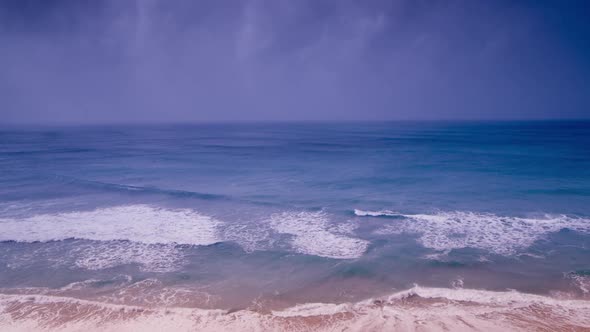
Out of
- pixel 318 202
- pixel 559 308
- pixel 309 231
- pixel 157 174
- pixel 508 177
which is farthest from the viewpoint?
pixel 157 174

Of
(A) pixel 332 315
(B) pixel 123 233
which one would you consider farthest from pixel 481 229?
(B) pixel 123 233

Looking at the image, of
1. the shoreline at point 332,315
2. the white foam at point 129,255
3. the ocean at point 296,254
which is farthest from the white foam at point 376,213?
the white foam at point 129,255

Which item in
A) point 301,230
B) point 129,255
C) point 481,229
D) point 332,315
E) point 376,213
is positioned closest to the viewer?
point 332,315

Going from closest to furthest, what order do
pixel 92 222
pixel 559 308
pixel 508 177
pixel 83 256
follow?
pixel 559 308 → pixel 83 256 → pixel 92 222 → pixel 508 177

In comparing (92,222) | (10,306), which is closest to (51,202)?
(92,222)

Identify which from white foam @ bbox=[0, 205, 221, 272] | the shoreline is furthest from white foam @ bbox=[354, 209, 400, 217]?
white foam @ bbox=[0, 205, 221, 272]

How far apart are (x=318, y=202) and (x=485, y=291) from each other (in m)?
11.5

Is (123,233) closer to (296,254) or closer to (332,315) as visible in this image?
(296,254)

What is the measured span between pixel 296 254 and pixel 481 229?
31.6 feet

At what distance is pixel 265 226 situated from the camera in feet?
→ 54.3

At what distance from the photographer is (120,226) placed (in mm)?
16562

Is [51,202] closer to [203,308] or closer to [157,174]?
[157,174]

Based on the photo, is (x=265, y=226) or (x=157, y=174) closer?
(x=265, y=226)

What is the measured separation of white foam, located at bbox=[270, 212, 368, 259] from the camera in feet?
44.1
